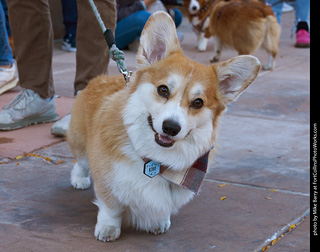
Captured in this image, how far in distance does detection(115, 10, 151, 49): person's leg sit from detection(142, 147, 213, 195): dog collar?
562 centimetres

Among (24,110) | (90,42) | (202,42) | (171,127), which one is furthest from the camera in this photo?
(202,42)

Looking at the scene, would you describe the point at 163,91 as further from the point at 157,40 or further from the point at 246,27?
the point at 246,27

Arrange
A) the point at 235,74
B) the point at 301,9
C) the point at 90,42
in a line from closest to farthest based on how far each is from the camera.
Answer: the point at 235,74
the point at 90,42
the point at 301,9

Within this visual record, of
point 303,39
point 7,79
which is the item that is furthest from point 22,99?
A: point 303,39

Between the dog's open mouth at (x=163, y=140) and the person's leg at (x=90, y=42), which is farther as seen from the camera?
the person's leg at (x=90, y=42)

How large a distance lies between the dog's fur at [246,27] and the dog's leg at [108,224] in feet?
17.5

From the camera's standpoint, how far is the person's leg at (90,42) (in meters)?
4.04

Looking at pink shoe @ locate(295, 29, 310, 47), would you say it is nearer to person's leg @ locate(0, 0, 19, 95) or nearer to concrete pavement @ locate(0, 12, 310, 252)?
concrete pavement @ locate(0, 12, 310, 252)

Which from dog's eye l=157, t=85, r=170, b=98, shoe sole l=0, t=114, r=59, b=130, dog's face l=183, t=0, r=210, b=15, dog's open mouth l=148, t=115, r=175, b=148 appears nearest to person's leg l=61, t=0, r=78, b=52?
dog's face l=183, t=0, r=210, b=15

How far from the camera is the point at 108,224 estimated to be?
258 centimetres

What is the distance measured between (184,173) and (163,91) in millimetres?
423

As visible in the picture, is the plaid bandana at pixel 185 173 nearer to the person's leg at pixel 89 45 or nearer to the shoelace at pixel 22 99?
the person's leg at pixel 89 45

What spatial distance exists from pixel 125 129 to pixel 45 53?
1.96m

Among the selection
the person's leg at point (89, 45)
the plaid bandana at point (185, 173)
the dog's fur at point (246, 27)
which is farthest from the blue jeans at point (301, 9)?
the plaid bandana at point (185, 173)
